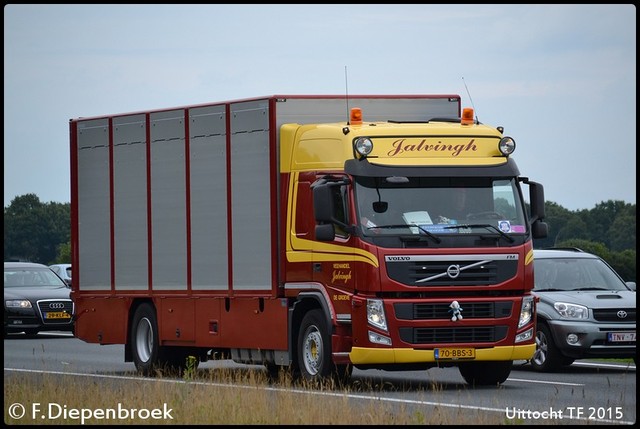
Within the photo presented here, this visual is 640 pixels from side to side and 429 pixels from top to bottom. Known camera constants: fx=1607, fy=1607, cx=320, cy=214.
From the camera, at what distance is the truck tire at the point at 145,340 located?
22.5 metres

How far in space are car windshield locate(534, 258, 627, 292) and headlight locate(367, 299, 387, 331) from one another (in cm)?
523

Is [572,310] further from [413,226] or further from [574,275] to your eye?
[413,226]

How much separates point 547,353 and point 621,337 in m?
1.05

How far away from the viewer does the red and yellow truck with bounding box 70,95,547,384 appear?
60.6ft

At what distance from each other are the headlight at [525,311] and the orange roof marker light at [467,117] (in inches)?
91.9

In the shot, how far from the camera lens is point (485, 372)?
19953mm

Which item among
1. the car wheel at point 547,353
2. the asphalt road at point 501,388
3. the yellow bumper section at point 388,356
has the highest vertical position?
the yellow bumper section at point 388,356

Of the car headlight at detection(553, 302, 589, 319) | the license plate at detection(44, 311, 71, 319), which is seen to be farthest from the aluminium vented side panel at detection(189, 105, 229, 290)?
the license plate at detection(44, 311, 71, 319)

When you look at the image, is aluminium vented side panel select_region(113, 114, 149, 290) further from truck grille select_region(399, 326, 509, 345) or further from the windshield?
truck grille select_region(399, 326, 509, 345)

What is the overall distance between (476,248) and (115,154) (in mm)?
7028

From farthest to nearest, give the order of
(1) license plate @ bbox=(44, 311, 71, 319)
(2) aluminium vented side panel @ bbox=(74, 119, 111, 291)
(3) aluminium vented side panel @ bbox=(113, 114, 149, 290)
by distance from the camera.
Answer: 1. (1) license plate @ bbox=(44, 311, 71, 319)
2. (2) aluminium vented side panel @ bbox=(74, 119, 111, 291)
3. (3) aluminium vented side panel @ bbox=(113, 114, 149, 290)

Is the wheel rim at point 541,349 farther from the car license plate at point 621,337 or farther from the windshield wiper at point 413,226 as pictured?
the windshield wiper at point 413,226

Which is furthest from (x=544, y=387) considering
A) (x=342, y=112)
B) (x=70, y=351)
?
(x=70, y=351)

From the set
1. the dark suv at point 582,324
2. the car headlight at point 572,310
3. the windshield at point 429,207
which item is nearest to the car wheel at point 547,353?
the dark suv at point 582,324
